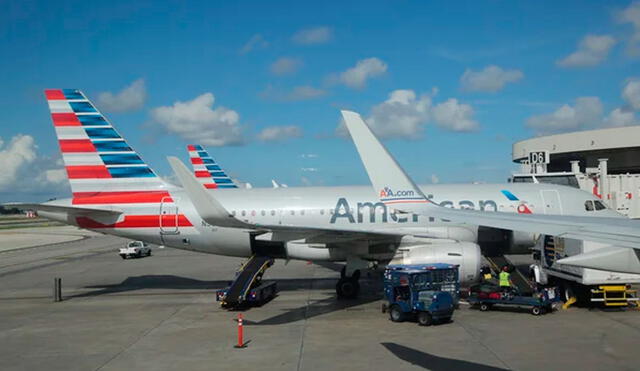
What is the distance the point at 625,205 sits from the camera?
3497cm

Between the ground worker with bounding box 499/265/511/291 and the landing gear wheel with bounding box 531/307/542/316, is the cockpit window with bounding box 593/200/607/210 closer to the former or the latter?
the ground worker with bounding box 499/265/511/291

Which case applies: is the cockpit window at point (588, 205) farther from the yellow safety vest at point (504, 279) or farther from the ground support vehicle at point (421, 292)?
the ground support vehicle at point (421, 292)

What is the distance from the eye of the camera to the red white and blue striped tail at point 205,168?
50.2 metres

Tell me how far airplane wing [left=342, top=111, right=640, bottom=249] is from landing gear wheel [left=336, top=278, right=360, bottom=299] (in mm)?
9348

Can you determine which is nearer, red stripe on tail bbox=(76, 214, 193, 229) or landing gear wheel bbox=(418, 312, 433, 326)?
landing gear wheel bbox=(418, 312, 433, 326)

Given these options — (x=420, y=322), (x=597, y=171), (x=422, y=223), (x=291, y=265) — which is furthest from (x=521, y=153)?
(x=420, y=322)

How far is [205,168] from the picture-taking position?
50.6 meters

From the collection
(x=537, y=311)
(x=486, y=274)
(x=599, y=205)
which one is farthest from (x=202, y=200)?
(x=599, y=205)

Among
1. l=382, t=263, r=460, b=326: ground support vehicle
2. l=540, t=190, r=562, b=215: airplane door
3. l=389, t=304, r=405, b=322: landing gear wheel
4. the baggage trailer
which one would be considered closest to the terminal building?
l=540, t=190, r=562, b=215: airplane door

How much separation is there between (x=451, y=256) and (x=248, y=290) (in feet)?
23.7

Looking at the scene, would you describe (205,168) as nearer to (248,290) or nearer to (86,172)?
(86,172)

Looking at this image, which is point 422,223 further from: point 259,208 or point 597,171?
point 597,171

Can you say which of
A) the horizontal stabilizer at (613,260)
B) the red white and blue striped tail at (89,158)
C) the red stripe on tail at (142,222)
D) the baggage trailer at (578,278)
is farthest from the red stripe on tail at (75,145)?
the horizontal stabilizer at (613,260)

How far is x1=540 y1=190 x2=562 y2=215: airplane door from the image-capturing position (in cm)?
2214
